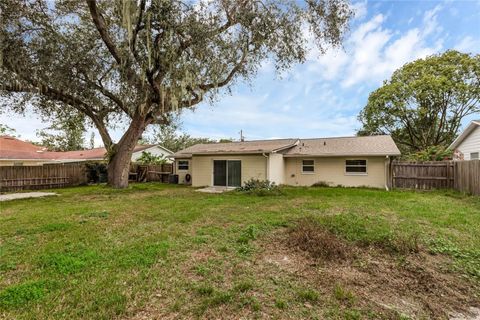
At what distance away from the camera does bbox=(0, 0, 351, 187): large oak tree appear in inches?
346

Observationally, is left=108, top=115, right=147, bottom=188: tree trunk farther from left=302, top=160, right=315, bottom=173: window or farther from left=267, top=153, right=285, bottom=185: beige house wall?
left=302, top=160, right=315, bottom=173: window

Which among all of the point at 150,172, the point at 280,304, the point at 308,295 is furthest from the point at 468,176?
the point at 150,172

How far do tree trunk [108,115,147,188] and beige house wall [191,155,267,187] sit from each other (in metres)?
3.49

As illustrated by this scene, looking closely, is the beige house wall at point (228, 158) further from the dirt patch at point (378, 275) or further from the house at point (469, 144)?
the house at point (469, 144)

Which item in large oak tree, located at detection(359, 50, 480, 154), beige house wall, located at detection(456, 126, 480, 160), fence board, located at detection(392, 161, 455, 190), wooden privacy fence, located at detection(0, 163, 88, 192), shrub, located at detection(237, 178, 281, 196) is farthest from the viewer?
large oak tree, located at detection(359, 50, 480, 154)

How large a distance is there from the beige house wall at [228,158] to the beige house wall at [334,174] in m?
2.76

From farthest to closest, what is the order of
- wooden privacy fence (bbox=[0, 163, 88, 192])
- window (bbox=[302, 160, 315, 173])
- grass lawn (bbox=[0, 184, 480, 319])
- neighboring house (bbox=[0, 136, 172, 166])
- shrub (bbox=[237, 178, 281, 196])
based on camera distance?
neighboring house (bbox=[0, 136, 172, 166]), window (bbox=[302, 160, 315, 173]), wooden privacy fence (bbox=[0, 163, 88, 192]), shrub (bbox=[237, 178, 281, 196]), grass lawn (bbox=[0, 184, 480, 319])

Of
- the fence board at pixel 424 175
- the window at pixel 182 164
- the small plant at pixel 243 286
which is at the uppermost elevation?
the window at pixel 182 164

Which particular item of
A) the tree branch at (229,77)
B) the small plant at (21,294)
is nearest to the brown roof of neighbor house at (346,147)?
the tree branch at (229,77)

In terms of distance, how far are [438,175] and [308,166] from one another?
6.11 meters

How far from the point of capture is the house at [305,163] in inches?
504

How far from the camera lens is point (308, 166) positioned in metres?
14.5

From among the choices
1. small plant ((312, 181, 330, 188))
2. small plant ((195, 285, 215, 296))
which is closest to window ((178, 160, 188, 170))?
small plant ((312, 181, 330, 188))

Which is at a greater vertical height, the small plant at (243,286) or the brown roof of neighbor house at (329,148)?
the brown roof of neighbor house at (329,148)
